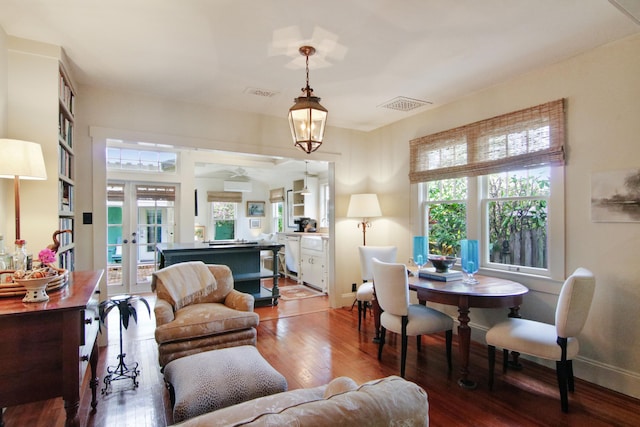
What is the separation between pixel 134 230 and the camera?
5836 mm

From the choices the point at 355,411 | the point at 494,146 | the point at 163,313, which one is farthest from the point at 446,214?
the point at 355,411

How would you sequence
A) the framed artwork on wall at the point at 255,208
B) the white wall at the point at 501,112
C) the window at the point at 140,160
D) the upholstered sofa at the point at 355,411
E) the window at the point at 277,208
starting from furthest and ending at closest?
the framed artwork on wall at the point at 255,208
the window at the point at 277,208
the window at the point at 140,160
the white wall at the point at 501,112
the upholstered sofa at the point at 355,411

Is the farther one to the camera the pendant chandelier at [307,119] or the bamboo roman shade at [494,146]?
the bamboo roman shade at [494,146]

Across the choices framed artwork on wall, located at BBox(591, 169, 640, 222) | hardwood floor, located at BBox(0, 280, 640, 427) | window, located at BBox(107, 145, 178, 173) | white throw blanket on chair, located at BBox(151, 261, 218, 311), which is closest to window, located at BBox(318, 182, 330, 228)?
window, located at BBox(107, 145, 178, 173)

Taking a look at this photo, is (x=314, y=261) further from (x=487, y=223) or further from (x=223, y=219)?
(x=223, y=219)

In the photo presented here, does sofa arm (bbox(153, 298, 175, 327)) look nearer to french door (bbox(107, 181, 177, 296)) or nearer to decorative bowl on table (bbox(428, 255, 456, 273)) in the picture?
decorative bowl on table (bbox(428, 255, 456, 273))

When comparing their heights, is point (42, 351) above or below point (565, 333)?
above

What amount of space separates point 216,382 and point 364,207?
318 centimetres

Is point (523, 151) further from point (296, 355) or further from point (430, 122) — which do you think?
point (296, 355)

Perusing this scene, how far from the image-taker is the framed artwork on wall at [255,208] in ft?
30.8

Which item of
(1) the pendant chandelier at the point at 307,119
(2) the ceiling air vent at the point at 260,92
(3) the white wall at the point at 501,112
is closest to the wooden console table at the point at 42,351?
(1) the pendant chandelier at the point at 307,119

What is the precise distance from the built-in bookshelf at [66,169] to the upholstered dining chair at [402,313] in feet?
8.77

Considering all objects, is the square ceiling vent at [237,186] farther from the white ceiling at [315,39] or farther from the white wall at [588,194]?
the white wall at [588,194]

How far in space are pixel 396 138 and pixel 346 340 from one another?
9.00 feet
